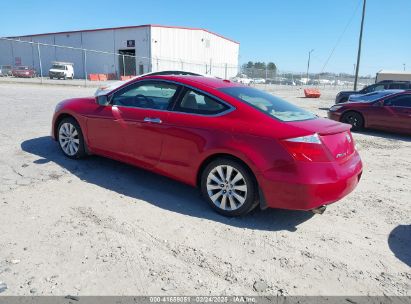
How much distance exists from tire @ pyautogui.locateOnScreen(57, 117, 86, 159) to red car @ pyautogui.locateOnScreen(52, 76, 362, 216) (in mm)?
444

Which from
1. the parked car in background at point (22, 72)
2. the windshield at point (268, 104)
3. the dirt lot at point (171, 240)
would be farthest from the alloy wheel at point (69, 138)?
the parked car in background at point (22, 72)

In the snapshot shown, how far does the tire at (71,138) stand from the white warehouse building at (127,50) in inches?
1417

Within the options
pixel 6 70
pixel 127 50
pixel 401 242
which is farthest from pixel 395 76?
pixel 6 70

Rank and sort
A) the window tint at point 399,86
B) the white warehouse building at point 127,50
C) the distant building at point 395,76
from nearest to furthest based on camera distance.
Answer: the window tint at point 399,86, the distant building at point 395,76, the white warehouse building at point 127,50

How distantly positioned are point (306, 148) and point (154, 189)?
214 centimetres

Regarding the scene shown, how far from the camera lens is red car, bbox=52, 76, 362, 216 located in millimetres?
3457

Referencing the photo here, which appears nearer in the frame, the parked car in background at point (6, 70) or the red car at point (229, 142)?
the red car at point (229, 142)

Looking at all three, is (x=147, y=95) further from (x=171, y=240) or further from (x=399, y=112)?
(x=399, y=112)

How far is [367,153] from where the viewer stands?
7.51 m

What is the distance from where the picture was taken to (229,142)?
3.68 m

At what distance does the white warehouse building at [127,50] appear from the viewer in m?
43.3

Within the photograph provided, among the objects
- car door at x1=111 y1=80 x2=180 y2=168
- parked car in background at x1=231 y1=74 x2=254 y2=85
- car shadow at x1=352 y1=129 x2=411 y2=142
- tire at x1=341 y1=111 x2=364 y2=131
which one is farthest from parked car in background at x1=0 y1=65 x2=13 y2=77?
car door at x1=111 y1=80 x2=180 y2=168

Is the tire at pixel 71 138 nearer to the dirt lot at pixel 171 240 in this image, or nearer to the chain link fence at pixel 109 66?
the dirt lot at pixel 171 240

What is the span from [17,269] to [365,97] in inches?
428
